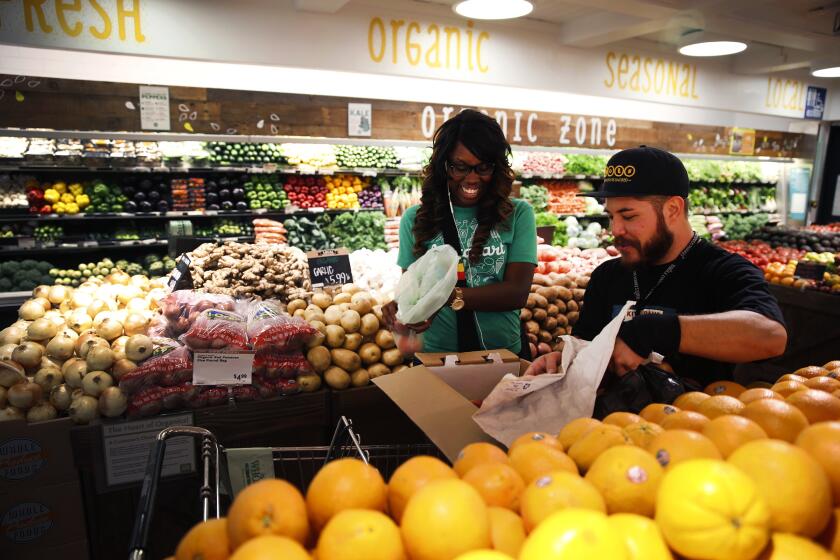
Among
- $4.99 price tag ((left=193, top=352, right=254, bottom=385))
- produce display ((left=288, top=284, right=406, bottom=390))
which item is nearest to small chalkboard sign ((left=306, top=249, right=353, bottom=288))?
produce display ((left=288, top=284, right=406, bottom=390))

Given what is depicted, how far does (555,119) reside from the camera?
6828 millimetres

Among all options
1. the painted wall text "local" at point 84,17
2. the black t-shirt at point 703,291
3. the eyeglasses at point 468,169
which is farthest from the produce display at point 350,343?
the painted wall text "local" at point 84,17

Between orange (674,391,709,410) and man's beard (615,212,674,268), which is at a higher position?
man's beard (615,212,674,268)

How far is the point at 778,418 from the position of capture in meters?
1.05

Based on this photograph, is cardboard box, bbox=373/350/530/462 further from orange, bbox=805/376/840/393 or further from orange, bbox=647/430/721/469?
orange, bbox=805/376/840/393

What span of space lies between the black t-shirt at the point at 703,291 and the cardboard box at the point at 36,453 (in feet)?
7.27

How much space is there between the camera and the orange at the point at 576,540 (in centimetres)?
64

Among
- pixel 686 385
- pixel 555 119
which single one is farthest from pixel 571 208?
pixel 686 385

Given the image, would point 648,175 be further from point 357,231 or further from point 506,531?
point 357,231

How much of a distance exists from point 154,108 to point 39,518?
147 inches

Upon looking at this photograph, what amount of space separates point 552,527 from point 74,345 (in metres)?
2.45

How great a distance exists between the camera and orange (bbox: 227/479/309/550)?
2.59ft

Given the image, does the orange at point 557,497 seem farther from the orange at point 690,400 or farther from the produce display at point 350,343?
the produce display at point 350,343

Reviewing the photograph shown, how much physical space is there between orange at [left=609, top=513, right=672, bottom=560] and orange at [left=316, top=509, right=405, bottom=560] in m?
0.29
